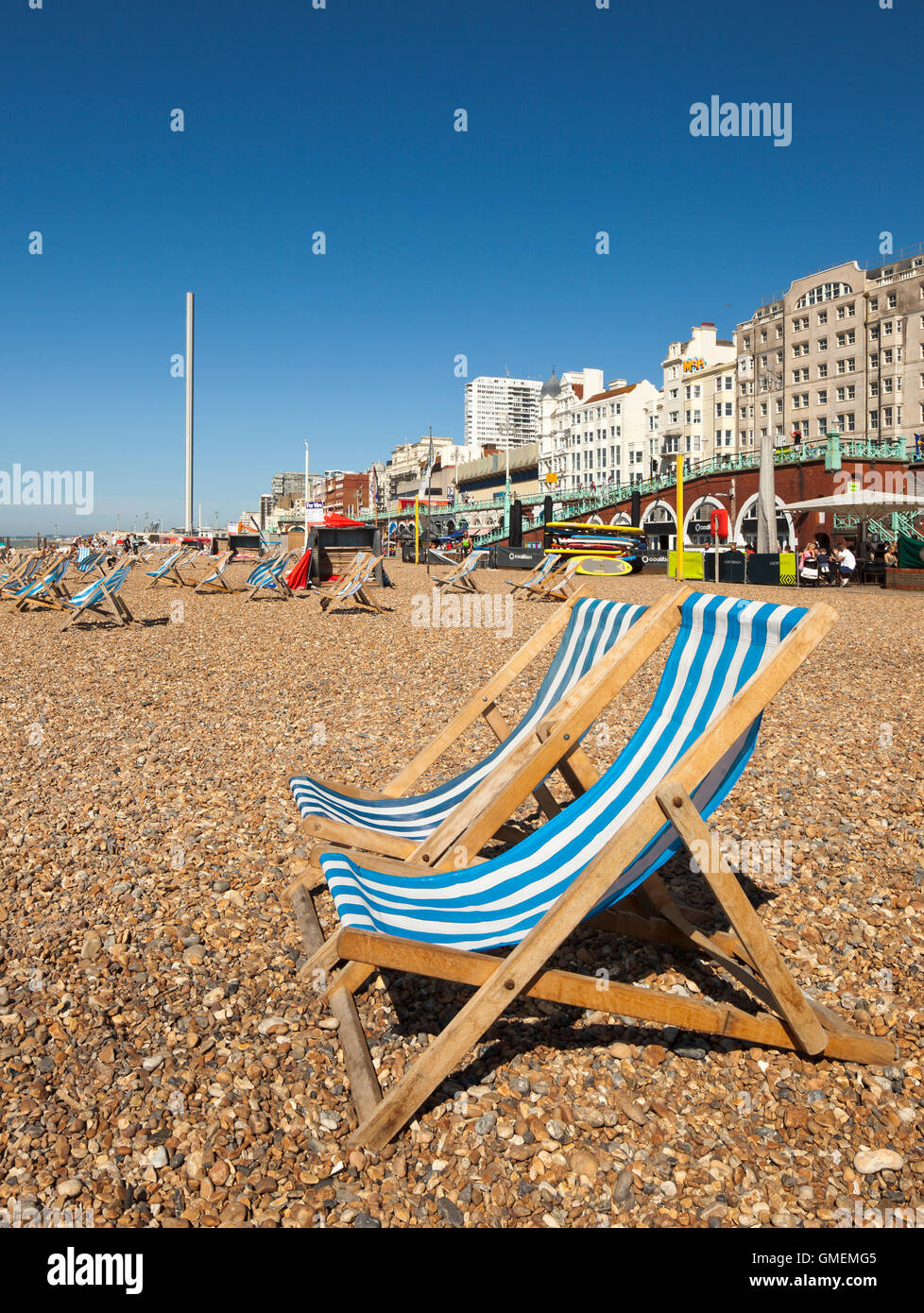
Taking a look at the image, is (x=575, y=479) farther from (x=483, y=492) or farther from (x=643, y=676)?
(x=643, y=676)

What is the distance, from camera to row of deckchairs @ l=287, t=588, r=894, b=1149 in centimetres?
210

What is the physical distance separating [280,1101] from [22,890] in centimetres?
181

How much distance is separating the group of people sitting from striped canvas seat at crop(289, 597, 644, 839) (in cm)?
2020

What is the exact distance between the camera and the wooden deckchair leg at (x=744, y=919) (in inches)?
82.1

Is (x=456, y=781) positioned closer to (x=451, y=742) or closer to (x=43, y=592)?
(x=451, y=742)

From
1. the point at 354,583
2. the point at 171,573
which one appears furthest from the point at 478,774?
the point at 171,573

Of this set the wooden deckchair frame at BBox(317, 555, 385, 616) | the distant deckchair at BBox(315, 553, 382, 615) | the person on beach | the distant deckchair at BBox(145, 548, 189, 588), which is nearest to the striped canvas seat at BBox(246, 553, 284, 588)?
the wooden deckchair frame at BBox(317, 555, 385, 616)

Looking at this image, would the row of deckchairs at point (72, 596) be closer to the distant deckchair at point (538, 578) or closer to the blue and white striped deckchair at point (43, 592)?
the blue and white striped deckchair at point (43, 592)

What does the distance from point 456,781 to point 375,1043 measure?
3.75 feet

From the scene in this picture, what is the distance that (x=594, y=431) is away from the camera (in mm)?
84062

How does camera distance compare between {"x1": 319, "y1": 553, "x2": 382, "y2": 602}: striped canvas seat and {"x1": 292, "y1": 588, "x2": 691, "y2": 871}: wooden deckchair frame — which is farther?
{"x1": 319, "y1": 553, "x2": 382, "y2": 602}: striped canvas seat

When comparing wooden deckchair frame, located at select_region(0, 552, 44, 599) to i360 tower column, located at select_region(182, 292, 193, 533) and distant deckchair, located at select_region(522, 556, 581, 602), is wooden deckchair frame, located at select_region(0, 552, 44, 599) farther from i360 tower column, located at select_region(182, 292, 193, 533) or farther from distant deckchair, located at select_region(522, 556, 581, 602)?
i360 tower column, located at select_region(182, 292, 193, 533)
